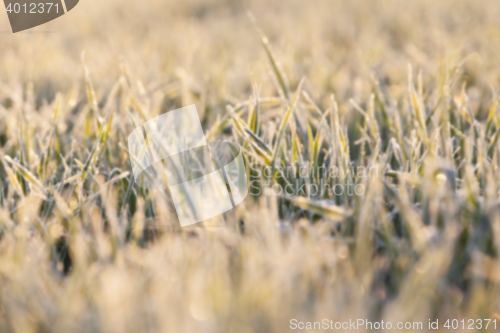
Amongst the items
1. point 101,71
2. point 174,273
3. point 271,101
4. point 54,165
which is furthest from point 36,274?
point 101,71

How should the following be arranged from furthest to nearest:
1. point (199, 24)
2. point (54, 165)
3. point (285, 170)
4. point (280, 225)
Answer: point (199, 24) → point (54, 165) → point (285, 170) → point (280, 225)

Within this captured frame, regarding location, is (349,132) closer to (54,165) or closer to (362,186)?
(362,186)

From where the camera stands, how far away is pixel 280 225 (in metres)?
0.65

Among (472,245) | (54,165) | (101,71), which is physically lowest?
(472,245)

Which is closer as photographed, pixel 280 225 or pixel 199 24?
pixel 280 225

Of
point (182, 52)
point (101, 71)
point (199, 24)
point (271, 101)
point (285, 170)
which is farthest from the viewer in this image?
point (199, 24)

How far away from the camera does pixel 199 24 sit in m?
2.64

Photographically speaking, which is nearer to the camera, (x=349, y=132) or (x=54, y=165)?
(x=54, y=165)

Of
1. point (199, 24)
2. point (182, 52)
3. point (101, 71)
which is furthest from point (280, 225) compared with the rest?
point (199, 24)

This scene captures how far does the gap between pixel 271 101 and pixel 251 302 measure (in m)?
0.68

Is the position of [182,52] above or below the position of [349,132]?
above

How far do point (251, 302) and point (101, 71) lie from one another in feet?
4.44

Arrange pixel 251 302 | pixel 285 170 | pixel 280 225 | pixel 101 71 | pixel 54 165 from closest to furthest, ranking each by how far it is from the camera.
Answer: pixel 251 302 < pixel 280 225 < pixel 285 170 < pixel 54 165 < pixel 101 71

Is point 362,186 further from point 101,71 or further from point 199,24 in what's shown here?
point 199,24
